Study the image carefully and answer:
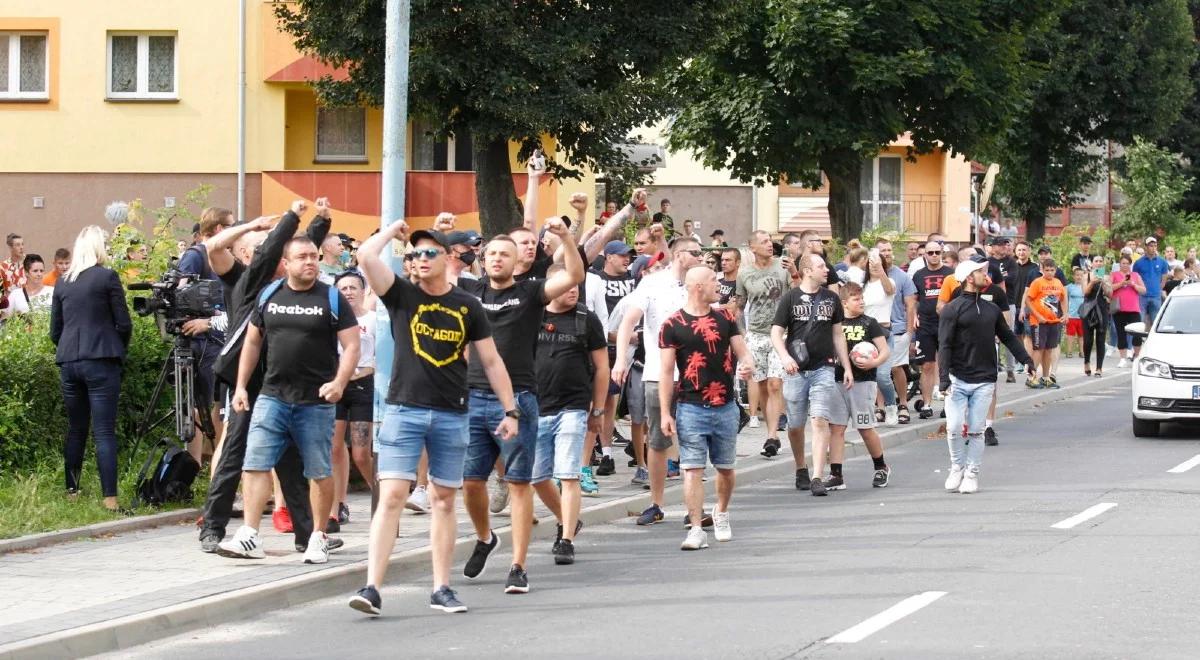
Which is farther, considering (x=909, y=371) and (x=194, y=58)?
(x=194, y=58)

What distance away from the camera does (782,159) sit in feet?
108

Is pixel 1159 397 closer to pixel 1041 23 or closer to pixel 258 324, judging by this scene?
pixel 258 324

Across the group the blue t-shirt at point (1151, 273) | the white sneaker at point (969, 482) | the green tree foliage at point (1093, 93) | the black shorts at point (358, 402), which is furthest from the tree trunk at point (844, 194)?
the black shorts at point (358, 402)

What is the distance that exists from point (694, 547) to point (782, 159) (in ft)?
71.6

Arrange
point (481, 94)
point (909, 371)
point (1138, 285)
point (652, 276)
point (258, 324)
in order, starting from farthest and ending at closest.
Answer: point (1138, 285) → point (481, 94) → point (909, 371) → point (652, 276) → point (258, 324)

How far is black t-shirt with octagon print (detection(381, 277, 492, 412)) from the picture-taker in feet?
30.7

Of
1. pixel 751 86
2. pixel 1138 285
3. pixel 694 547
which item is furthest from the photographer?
pixel 751 86

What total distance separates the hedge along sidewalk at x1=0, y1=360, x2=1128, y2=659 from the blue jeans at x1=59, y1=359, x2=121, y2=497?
0.63 m

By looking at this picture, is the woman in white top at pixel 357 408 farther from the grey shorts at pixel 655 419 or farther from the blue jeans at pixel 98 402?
the grey shorts at pixel 655 419

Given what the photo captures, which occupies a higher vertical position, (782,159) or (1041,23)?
(1041,23)

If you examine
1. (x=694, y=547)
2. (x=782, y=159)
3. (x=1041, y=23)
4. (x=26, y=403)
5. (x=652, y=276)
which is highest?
(x=1041, y=23)

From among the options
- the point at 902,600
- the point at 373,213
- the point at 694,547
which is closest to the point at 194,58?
the point at 373,213

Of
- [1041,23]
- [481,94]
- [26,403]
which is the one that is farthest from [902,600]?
[1041,23]

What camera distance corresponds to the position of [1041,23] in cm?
3312
